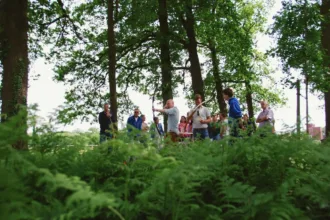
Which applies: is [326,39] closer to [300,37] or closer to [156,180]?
[300,37]

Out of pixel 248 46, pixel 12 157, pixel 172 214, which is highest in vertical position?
pixel 248 46

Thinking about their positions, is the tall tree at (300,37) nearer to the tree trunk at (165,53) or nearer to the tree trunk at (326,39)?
the tree trunk at (326,39)

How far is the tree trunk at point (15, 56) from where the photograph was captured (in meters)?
13.4

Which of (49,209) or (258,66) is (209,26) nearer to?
(258,66)

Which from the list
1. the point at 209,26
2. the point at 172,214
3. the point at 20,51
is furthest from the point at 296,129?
the point at 209,26

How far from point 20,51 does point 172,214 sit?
12.8 m

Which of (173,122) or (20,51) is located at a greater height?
(20,51)

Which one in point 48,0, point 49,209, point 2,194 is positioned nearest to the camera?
point 2,194

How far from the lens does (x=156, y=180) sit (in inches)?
77.5

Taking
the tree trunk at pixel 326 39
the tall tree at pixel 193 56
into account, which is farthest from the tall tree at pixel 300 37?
the tall tree at pixel 193 56

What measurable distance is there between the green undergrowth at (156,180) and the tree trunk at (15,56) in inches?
445

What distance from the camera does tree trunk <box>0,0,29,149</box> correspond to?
44.0 feet

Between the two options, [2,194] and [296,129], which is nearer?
[2,194]

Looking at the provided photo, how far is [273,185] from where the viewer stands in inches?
102
